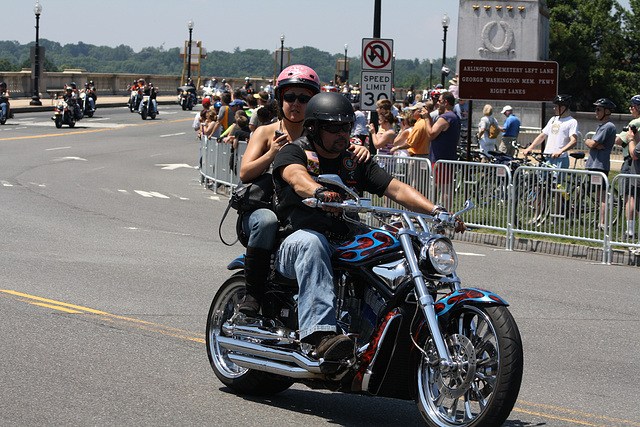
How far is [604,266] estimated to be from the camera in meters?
12.7

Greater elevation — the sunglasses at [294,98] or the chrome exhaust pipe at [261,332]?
the sunglasses at [294,98]

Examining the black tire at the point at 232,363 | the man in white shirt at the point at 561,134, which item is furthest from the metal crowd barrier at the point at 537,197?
the black tire at the point at 232,363

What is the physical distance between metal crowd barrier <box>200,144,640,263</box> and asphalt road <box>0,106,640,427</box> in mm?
585

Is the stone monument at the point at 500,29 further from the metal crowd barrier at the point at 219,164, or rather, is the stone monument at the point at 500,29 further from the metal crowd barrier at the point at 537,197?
the metal crowd barrier at the point at 537,197

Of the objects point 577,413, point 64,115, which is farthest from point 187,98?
point 577,413

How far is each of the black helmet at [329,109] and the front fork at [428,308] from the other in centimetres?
94

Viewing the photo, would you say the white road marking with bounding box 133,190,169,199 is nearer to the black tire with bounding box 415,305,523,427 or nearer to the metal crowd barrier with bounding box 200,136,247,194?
the metal crowd barrier with bounding box 200,136,247,194

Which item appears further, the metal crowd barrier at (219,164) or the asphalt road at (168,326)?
the metal crowd barrier at (219,164)

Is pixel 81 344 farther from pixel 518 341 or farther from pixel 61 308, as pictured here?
pixel 518 341

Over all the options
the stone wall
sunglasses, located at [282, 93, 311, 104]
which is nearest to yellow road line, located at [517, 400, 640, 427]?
sunglasses, located at [282, 93, 311, 104]

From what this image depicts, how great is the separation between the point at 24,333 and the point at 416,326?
12.6 feet

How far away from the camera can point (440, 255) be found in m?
4.81

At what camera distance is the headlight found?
480 cm

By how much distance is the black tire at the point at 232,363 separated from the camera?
5938mm
